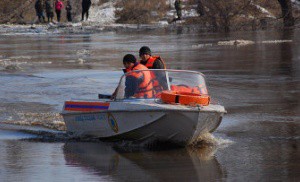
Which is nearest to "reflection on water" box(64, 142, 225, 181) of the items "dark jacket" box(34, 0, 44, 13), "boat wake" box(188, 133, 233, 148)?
"boat wake" box(188, 133, 233, 148)

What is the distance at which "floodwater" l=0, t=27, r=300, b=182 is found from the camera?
35.4 feet

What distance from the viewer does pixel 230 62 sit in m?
26.9

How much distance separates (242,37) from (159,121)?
2791 cm

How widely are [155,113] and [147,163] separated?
845 millimetres

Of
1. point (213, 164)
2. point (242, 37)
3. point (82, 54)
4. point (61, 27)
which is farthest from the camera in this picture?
point (61, 27)

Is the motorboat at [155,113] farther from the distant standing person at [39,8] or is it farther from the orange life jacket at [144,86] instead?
the distant standing person at [39,8]

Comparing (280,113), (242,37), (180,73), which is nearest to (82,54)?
(242,37)

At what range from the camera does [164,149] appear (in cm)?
1229

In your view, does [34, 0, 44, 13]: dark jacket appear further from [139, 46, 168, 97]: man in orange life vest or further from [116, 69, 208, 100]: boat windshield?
[116, 69, 208, 100]: boat windshield

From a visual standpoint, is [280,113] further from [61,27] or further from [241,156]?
[61,27]

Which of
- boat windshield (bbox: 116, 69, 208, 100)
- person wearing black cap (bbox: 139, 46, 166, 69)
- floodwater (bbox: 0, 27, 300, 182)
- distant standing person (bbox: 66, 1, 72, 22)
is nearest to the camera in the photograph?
floodwater (bbox: 0, 27, 300, 182)

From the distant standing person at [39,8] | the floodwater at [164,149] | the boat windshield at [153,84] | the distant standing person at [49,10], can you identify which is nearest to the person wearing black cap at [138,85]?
the boat windshield at [153,84]

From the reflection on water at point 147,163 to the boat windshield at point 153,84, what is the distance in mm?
885

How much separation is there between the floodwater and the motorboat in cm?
22
